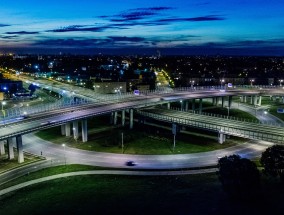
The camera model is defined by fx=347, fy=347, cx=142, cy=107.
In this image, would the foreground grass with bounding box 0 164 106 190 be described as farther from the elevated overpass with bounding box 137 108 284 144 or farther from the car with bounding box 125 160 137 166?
the elevated overpass with bounding box 137 108 284 144

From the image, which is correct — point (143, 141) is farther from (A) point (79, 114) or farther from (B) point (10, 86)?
(B) point (10, 86)

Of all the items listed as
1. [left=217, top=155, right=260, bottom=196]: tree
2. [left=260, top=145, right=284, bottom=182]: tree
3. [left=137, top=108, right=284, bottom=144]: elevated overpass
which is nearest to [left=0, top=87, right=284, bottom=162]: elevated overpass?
[left=137, top=108, right=284, bottom=144]: elevated overpass

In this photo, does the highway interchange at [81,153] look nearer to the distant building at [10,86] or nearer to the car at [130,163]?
the car at [130,163]

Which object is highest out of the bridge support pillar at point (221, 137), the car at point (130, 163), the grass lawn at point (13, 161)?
the bridge support pillar at point (221, 137)

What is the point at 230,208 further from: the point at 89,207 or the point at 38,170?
the point at 38,170

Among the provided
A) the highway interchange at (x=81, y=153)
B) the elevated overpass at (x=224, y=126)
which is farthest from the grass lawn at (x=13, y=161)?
the elevated overpass at (x=224, y=126)

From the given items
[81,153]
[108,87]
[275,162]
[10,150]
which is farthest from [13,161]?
[108,87]
